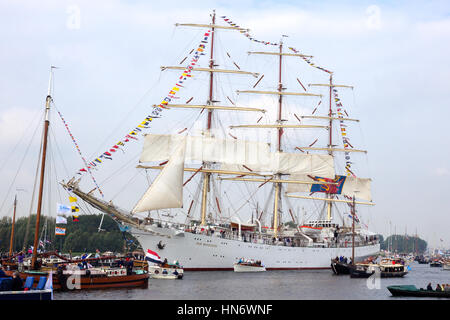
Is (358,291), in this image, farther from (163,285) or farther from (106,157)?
(106,157)

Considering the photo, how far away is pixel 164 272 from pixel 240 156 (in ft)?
95.8

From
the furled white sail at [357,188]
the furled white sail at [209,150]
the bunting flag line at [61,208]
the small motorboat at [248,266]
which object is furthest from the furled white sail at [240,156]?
the bunting flag line at [61,208]

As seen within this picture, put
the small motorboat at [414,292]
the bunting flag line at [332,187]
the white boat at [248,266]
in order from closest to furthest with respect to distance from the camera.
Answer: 1. the small motorboat at [414,292]
2. the white boat at [248,266]
3. the bunting flag line at [332,187]

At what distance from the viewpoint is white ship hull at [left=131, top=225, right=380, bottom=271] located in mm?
72688

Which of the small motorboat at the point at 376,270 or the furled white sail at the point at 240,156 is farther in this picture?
the furled white sail at the point at 240,156

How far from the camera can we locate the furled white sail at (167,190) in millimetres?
67750

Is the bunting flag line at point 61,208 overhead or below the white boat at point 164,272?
overhead

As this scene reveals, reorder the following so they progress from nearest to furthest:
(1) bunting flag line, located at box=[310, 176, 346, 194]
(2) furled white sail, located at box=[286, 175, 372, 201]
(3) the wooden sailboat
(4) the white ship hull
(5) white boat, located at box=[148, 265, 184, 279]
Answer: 1. (3) the wooden sailboat
2. (5) white boat, located at box=[148, 265, 184, 279]
3. (4) the white ship hull
4. (1) bunting flag line, located at box=[310, 176, 346, 194]
5. (2) furled white sail, located at box=[286, 175, 372, 201]

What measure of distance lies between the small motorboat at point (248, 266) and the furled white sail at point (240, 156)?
14.9 meters

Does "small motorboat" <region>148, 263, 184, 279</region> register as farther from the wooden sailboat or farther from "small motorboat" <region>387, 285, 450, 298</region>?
"small motorboat" <region>387, 285, 450, 298</region>

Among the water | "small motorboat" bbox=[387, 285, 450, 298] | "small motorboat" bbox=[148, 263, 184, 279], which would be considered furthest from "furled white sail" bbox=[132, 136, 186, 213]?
"small motorboat" bbox=[387, 285, 450, 298]

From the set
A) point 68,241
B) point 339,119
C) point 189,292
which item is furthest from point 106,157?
A: point 68,241

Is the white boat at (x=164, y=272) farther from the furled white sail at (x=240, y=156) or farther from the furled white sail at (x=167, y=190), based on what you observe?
the furled white sail at (x=240, y=156)

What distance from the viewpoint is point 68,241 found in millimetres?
131000
